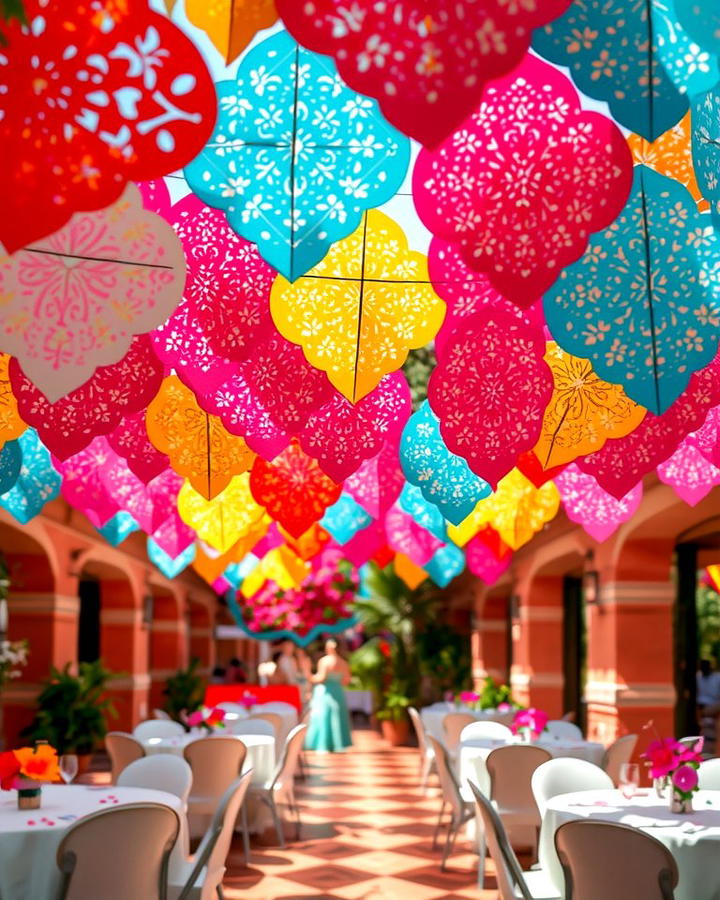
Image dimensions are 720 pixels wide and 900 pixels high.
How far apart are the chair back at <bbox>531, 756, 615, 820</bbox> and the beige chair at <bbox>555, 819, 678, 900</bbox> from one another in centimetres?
132

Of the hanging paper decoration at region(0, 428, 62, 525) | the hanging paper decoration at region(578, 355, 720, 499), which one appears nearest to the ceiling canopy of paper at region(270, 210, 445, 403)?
the hanging paper decoration at region(578, 355, 720, 499)

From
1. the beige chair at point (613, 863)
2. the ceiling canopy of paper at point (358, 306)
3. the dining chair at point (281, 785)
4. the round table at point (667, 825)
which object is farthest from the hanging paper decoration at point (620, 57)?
the dining chair at point (281, 785)

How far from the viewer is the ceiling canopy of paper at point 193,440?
5.61 m

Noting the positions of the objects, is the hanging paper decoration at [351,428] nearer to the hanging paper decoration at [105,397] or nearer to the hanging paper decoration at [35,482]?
the hanging paper decoration at [105,397]

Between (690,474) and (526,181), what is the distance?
3958 millimetres

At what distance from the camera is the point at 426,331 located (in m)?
4.38

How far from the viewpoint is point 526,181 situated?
2928 mm

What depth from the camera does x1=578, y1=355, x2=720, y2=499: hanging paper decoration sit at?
4723mm

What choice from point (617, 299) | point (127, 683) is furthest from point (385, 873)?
point (127, 683)

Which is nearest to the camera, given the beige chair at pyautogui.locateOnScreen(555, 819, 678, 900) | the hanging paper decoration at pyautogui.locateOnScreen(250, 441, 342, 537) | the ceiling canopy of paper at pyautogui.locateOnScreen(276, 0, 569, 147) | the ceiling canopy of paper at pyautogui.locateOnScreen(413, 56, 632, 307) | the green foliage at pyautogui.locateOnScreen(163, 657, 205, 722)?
the ceiling canopy of paper at pyautogui.locateOnScreen(276, 0, 569, 147)

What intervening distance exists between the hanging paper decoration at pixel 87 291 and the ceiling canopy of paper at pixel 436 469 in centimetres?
261

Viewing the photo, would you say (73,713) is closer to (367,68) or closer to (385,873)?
(385,873)

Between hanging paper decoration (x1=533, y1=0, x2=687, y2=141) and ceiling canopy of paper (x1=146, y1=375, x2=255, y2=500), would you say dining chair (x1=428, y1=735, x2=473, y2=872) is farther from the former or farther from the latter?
hanging paper decoration (x1=533, y1=0, x2=687, y2=141)

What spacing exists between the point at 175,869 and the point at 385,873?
2.67 metres
